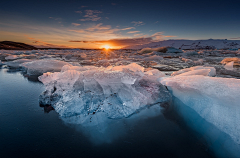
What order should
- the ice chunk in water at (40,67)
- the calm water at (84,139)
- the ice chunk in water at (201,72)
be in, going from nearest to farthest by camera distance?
the calm water at (84,139) → the ice chunk in water at (201,72) → the ice chunk in water at (40,67)

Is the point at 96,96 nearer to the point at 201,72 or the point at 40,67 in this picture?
the point at 201,72

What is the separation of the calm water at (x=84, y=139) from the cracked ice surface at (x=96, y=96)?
0.63ft

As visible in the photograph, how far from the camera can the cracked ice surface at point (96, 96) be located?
1.46 m

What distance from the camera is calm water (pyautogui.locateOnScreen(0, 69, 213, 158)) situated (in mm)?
982

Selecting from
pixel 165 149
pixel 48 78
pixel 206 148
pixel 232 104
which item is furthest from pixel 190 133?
pixel 48 78

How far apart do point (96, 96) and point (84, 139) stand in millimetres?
625

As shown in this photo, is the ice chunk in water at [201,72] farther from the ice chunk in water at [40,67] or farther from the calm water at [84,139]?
the ice chunk in water at [40,67]

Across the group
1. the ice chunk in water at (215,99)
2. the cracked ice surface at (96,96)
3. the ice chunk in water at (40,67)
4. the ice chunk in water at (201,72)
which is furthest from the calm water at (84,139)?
the ice chunk in water at (40,67)

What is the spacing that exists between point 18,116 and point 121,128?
127 centimetres

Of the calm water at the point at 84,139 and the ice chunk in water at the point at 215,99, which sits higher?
the ice chunk in water at the point at 215,99

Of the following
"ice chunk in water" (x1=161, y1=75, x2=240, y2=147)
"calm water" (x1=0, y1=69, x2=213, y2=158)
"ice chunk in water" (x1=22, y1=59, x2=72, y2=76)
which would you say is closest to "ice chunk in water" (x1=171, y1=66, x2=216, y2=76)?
"ice chunk in water" (x1=161, y1=75, x2=240, y2=147)

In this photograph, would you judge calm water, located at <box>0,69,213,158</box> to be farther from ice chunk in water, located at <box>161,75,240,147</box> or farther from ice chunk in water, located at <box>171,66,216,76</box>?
ice chunk in water, located at <box>171,66,216,76</box>

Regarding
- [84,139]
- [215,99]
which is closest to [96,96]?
[84,139]

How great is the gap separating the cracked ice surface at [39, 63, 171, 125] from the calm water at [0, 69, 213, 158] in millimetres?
192
